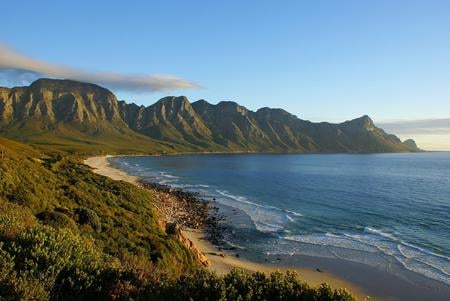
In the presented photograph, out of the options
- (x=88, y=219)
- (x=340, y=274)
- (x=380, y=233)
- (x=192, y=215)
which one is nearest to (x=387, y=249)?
(x=380, y=233)

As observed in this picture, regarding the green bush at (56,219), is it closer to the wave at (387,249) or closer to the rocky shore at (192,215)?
the rocky shore at (192,215)

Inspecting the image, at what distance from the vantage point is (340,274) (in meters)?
39.3

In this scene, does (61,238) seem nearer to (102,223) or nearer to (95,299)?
(95,299)

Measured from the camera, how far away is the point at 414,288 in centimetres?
3516

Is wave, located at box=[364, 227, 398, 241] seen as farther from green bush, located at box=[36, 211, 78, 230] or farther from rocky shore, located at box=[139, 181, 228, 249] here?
green bush, located at box=[36, 211, 78, 230]

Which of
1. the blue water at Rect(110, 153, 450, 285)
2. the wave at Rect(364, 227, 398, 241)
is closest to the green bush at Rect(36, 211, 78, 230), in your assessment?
the blue water at Rect(110, 153, 450, 285)

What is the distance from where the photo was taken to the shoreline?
→ 3444 centimetres

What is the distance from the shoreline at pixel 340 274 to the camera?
34.4 meters

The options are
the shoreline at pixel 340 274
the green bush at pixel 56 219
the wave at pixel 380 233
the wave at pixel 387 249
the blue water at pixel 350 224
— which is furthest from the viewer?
the wave at pixel 380 233

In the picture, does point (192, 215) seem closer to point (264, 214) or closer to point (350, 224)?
point (264, 214)

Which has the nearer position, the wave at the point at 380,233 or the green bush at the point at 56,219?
the green bush at the point at 56,219

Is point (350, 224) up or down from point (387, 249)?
up

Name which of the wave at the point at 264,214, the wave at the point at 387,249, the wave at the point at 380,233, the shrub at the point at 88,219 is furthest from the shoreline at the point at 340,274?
the wave at the point at 264,214

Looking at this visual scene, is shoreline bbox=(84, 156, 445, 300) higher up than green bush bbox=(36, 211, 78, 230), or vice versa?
green bush bbox=(36, 211, 78, 230)
